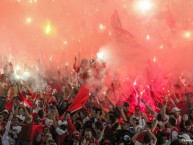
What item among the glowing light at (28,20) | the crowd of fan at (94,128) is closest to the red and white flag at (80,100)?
the crowd of fan at (94,128)

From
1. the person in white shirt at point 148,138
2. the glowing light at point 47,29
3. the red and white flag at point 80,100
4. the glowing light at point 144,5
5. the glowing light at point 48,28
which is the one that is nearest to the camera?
the person in white shirt at point 148,138

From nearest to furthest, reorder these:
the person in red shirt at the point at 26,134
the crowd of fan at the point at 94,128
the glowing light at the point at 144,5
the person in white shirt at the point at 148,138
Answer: the person in white shirt at the point at 148,138 → the crowd of fan at the point at 94,128 → the person in red shirt at the point at 26,134 → the glowing light at the point at 144,5

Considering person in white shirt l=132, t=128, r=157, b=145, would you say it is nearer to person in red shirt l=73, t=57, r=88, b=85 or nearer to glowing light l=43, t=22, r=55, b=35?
person in red shirt l=73, t=57, r=88, b=85

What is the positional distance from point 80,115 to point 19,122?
50.5 inches

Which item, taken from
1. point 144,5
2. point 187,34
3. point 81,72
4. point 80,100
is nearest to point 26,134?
point 80,100

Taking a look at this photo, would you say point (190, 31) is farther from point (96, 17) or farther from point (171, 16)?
point (96, 17)

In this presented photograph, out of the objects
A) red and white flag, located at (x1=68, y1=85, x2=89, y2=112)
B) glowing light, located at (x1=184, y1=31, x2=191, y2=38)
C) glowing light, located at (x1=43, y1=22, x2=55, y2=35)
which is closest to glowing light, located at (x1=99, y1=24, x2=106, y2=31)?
glowing light, located at (x1=43, y1=22, x2=55, y2=35)

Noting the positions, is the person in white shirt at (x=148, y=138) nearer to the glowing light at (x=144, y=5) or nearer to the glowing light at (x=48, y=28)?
the glowing light at (x=144, y=5)

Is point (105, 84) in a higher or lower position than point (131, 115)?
higher

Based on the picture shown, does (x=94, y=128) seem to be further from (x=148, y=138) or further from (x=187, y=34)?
(x=187, y=34)

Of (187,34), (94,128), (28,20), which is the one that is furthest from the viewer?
(28,20)

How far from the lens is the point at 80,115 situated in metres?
6.71

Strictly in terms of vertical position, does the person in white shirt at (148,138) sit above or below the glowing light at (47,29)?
below

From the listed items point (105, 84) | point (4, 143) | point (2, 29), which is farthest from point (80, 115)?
point (2, 29)
